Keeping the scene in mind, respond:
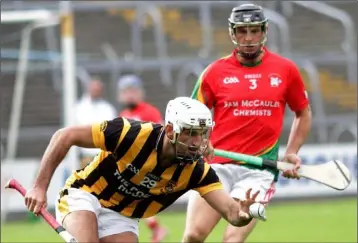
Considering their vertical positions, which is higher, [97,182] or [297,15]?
[97,182]

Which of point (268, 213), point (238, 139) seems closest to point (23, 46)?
point (268, 213)

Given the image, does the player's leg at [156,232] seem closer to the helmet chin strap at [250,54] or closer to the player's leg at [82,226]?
the helmet chin strap at [250,54]

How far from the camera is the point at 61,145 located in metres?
6.43

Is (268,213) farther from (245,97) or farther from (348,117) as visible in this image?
(245,97)

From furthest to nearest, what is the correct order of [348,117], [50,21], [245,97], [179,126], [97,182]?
[348,117] → [50,21] → [245,97] → [97,182] → [179,126]

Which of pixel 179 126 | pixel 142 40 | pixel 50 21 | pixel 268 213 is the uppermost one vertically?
pixel 179 126

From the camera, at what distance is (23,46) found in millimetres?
15055

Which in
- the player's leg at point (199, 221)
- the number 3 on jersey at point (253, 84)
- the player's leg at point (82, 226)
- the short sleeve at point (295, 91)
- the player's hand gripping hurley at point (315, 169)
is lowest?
the player's leg at point (199, 221)

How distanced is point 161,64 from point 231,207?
391 inches

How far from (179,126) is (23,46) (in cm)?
917

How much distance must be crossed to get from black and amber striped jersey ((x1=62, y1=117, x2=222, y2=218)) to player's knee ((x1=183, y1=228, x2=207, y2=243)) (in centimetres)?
76

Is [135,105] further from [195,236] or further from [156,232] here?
[195,236]

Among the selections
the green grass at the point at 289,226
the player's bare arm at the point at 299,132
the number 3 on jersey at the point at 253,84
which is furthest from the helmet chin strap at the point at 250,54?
the green grass at the point at 289,226

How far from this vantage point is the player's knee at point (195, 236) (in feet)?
25.0
